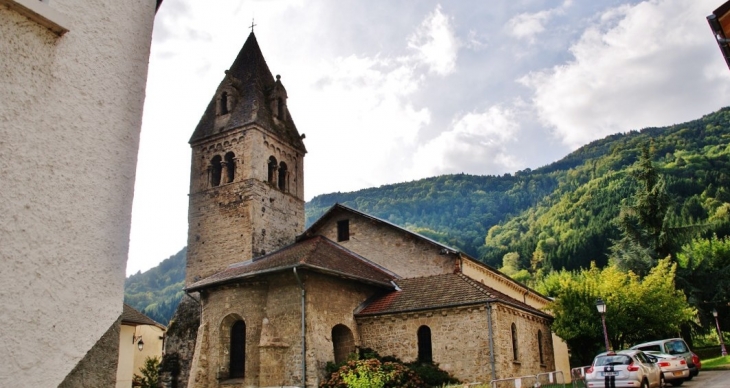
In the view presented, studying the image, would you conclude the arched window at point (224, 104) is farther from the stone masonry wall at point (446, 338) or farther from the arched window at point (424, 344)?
the arched window at point (424, 344)

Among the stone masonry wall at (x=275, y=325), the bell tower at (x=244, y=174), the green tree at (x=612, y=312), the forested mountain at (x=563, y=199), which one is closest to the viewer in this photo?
the stone masonry wall at (x=275, y=325)

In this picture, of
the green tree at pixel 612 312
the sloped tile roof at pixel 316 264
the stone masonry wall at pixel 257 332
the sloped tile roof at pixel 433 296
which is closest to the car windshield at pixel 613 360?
the sloped tile roof at pixel 433 296

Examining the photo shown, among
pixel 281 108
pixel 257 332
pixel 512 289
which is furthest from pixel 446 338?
pixel 281 108

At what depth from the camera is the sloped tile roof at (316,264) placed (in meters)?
19.9

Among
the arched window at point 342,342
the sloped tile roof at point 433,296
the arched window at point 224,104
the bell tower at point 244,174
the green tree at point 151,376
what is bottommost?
the green tree at point 151,376

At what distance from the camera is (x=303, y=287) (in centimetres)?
1917

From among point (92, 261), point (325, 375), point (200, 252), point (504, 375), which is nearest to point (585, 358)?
point (504, 375)

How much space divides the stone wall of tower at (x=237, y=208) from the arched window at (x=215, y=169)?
0.11 meters

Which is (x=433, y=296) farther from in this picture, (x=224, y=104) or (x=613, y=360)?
(x=224, y=104)

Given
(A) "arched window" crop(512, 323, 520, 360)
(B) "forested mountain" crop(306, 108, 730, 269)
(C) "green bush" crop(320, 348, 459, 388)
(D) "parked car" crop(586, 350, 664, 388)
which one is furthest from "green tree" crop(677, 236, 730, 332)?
(C) "green bush" crop(320, 348, 459, 388)

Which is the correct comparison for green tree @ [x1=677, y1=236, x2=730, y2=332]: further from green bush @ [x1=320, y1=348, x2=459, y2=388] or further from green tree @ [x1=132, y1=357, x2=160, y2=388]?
green tree @ [x1=132, y1=357, x2=160, y2=388]

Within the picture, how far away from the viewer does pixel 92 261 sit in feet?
10.9

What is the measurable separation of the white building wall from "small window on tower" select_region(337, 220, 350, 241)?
2231 centimetres

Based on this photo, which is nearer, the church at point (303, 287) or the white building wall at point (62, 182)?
the white building wall at point (62, 182)
